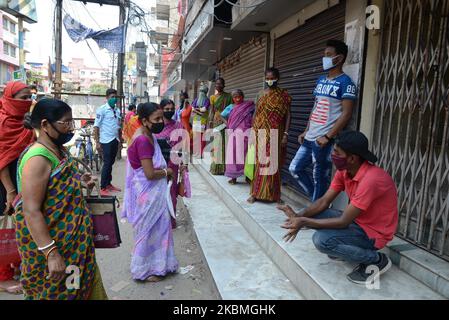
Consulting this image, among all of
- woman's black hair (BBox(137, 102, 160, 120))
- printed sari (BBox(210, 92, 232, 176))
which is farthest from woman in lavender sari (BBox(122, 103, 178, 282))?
printed sari (BBox(210, 92, 232, 176))

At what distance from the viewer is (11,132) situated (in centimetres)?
297

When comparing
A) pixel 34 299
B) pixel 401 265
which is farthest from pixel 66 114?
pixel 401 265

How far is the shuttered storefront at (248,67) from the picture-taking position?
681 cm

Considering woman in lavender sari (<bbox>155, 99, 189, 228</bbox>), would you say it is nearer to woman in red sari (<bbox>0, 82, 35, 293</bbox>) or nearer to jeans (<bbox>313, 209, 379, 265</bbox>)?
woman in red sari (<bbox>0, 82, 35, 293</bbox>)

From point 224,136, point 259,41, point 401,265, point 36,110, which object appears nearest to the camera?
point 36,110

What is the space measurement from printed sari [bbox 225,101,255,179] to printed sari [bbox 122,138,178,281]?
256cm

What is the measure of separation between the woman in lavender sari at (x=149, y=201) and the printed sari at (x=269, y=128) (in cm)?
155

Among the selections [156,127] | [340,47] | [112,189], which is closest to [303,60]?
[340,47]

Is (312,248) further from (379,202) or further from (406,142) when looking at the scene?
(406,142)

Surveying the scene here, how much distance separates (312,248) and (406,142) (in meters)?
1.19

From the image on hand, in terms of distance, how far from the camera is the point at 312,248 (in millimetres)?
3080

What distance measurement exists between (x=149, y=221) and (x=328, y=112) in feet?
6.52

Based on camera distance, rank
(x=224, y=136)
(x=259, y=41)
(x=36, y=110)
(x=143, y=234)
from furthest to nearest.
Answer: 1. (x=259, y=41)
2. (x=224, y=136)
3. (x=143, y=234)
4. (x=36, y=110)

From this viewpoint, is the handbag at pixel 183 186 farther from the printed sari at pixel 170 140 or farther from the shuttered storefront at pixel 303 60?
the shuttered storefront at pixel 303 60
